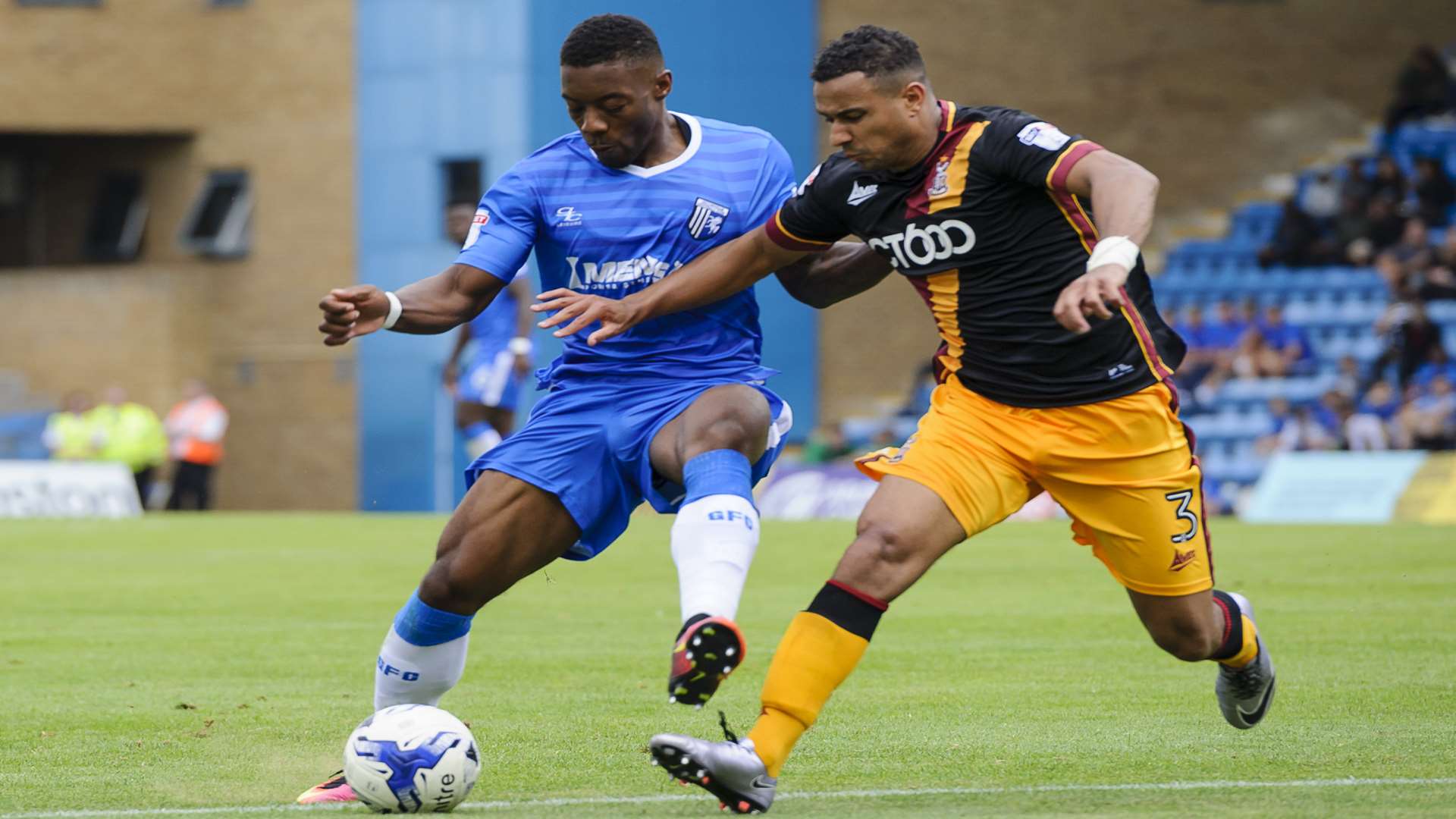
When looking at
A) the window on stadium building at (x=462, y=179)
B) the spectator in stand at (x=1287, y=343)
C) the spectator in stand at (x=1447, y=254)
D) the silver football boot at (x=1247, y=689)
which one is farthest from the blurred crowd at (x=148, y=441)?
the silver football boot at (x=1247, y=689)

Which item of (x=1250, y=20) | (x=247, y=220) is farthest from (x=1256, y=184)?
(x=247, y=220)

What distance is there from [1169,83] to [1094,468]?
27531mm

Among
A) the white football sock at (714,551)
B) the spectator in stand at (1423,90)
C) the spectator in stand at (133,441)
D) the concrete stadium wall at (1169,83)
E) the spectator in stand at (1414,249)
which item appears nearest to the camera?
the white football sock at (714,551)

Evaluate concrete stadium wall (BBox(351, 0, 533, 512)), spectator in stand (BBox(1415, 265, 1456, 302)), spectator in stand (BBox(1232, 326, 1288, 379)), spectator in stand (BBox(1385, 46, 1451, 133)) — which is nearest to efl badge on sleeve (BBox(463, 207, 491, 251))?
spectator in stand (BBox(1232, 326, 1288, 379))

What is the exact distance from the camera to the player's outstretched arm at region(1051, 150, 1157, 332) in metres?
5.41

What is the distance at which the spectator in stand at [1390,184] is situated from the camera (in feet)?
87.2

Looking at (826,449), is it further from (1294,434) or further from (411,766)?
(411,766)

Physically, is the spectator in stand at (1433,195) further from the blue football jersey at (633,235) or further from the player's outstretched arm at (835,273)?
the blue football jersey at (633,235)

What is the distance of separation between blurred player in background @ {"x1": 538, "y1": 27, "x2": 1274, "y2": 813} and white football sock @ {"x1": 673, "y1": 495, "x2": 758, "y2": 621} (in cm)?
25

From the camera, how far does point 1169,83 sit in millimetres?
32750

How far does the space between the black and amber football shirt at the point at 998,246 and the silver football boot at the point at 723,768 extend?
1415mm

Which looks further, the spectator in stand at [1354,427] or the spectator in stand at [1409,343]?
the spectator in stand at [1409,343]

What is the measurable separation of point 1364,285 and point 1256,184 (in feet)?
22.3

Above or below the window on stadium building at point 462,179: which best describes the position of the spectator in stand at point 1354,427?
below
